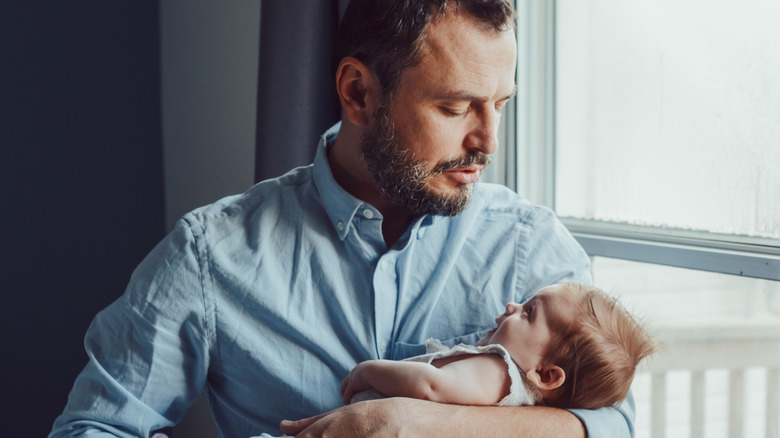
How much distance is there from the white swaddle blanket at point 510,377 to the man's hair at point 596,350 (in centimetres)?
5

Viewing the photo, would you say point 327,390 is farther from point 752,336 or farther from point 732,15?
point 732,15

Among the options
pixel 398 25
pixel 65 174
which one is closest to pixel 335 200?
pixel 398 25

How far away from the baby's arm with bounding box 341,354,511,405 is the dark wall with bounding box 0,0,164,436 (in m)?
1.51

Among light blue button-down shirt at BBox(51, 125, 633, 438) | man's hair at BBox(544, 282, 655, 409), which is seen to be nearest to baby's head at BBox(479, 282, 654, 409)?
man's hair at BBox(544, 282, 655, 409)

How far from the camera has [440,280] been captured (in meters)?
1.34

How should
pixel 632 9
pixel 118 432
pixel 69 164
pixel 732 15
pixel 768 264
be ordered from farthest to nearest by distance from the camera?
pixel 69 164
pixel 632 9
pixel 732 15
pixel 768 264
pixel 118 432

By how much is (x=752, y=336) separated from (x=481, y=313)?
2.22 ft

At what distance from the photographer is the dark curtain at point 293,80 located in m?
1.96

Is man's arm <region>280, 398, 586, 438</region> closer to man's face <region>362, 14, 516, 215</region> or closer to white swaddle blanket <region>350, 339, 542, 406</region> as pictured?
white swaddle blanket <region>350, 339, 542, 406</region>

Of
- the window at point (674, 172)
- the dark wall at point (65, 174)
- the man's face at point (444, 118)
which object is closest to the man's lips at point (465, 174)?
the man's face at point (444, 118)

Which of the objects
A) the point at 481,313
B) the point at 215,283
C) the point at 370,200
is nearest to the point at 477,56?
the point at 370,200

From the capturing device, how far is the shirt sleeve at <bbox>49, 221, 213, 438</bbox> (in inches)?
49.8

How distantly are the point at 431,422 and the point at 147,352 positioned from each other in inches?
21.5

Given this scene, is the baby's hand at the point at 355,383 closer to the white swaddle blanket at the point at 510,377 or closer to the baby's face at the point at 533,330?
the white swaddle blanket at the point at 510,377
